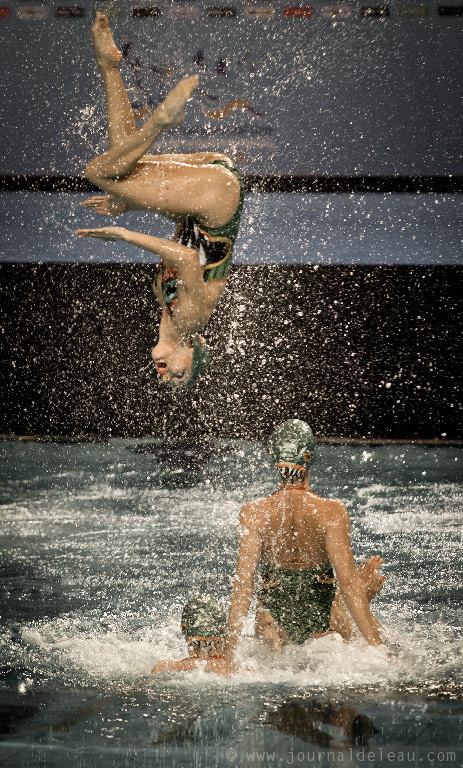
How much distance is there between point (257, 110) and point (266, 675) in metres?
4.21

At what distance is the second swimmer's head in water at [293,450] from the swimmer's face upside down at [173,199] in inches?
27.1

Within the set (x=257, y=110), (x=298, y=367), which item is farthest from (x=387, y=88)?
(x=298, y=367)

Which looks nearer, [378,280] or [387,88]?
[387,88]

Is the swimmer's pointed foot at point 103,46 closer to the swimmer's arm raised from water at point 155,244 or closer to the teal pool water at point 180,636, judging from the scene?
the swimmer's arm raised from water at point 155,244

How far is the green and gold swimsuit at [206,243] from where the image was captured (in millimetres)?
3479

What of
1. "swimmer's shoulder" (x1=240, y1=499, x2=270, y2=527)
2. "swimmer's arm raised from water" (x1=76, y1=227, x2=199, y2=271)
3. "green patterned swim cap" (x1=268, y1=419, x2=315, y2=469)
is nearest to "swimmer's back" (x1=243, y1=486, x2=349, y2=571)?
"swimmer's shoulder" (x1=240, y1=499, x2=270, y2=527)

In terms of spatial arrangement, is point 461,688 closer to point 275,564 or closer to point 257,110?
point 275,564

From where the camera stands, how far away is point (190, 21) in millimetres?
6172

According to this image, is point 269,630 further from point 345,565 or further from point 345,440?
point 345,440

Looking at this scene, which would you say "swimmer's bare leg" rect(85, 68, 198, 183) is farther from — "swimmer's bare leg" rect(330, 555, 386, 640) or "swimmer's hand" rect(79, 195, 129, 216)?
"swimmer's bare leg" rect(330, 555, 386, 640)

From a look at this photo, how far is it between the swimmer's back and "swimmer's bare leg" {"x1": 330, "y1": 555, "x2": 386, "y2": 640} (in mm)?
222

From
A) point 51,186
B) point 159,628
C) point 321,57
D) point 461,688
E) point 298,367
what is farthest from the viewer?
point 298,367

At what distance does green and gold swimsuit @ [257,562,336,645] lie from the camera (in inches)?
121

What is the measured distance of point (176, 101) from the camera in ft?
9.83
